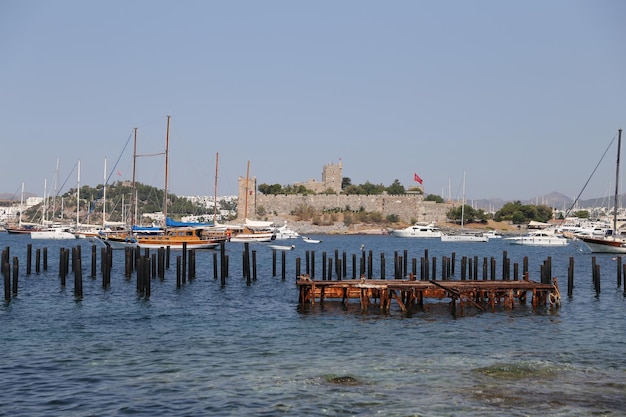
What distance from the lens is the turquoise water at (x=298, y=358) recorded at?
15.0 metres

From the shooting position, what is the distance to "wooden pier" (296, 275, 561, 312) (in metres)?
27.9

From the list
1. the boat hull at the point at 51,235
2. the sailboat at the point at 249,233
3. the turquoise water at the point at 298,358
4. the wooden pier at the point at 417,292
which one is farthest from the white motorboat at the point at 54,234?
the wooden pier at the point at 417,292

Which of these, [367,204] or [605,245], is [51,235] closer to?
[367,204]

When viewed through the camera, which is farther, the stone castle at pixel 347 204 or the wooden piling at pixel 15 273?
the stone castle at pixel 347 204

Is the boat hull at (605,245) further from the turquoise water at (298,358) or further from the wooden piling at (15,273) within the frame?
the wooden piling at (15,273)

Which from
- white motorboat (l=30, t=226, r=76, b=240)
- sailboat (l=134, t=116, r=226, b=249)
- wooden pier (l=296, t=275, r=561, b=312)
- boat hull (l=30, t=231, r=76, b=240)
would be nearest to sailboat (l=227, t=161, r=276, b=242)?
sailboat (l=134, t=116, r=226, b=249)

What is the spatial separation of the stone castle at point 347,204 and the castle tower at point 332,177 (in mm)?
6678

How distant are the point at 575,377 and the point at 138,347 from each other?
11.0m

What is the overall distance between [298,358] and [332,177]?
442 feet

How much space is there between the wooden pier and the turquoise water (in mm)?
574

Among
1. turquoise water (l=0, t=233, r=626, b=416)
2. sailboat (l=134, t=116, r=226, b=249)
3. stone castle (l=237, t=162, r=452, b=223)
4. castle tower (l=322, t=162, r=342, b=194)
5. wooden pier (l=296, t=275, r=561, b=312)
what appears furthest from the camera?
castle tower (l=322, t=162, r=342, b=194)

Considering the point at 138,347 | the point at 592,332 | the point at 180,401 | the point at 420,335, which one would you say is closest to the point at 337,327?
the point at 420,335

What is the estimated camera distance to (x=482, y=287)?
2867 cm

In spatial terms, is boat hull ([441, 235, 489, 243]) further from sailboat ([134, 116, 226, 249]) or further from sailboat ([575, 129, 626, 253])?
sailboat ([134, 116, 226, 249])
